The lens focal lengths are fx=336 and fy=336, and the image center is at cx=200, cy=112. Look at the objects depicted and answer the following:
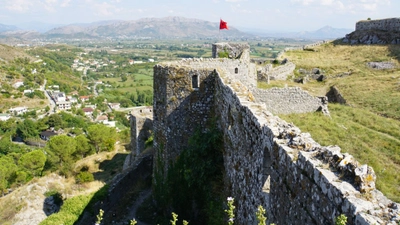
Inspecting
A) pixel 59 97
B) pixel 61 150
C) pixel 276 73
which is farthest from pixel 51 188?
pixel 59 97

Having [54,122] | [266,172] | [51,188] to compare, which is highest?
[266,172]

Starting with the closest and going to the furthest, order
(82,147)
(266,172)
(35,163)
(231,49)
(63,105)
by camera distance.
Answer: (266,172)
(231,49)
(82,147)
(35,163)
(63,105)

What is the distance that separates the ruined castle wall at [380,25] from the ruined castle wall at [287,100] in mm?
31623

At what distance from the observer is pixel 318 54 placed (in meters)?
43.2

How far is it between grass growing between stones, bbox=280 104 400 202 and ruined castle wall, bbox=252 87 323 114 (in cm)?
44

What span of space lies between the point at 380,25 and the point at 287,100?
117ft

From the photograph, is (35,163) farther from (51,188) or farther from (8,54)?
(8,54)

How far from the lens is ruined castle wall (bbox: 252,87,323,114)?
630 inches

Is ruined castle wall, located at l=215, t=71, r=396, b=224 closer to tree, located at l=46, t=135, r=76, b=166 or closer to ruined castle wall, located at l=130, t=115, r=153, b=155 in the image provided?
ruined castle wall, located at l=130, t=115, r=153, b=155

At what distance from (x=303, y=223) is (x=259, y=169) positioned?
168 cm

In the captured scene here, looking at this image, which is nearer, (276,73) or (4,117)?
(276,73)

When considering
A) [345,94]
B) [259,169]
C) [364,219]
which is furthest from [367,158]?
[345,94]

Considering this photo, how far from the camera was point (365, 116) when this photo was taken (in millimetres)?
17219

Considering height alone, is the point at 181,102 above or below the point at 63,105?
above
